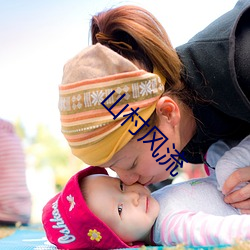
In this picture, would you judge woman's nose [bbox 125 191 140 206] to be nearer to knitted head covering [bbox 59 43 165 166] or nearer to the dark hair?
knitted head covering [bbox 59 43 165 166]

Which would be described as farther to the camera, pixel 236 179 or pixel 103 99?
pixel 236 179

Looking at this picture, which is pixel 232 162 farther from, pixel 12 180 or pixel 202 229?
pixel 12 180

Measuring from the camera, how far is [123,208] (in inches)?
39.6

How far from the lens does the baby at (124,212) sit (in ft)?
3.20

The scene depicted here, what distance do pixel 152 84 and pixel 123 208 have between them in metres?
0.27

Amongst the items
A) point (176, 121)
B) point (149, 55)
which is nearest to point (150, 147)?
point (176, 121)

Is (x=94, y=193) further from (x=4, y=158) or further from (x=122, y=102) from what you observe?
(x=4, y=158)

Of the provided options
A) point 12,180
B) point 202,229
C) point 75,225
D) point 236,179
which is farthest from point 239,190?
point 12,180

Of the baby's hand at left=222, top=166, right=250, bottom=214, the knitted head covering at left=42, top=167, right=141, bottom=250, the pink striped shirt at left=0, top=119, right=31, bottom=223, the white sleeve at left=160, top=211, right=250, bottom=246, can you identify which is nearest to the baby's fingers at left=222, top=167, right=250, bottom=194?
the baby's hand at left=222, top=166, right=250, bottom=214

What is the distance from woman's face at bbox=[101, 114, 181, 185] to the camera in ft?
3.30

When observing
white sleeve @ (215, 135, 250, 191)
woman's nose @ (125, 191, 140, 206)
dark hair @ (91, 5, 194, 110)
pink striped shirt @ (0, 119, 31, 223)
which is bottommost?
pink striped shirt @ (0, 119, 31, 223)

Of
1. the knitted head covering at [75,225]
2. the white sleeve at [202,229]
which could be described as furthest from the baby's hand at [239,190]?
the knitted head covering at [75,225]

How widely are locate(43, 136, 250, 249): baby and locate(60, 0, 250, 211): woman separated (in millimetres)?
40

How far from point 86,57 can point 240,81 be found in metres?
0.34
